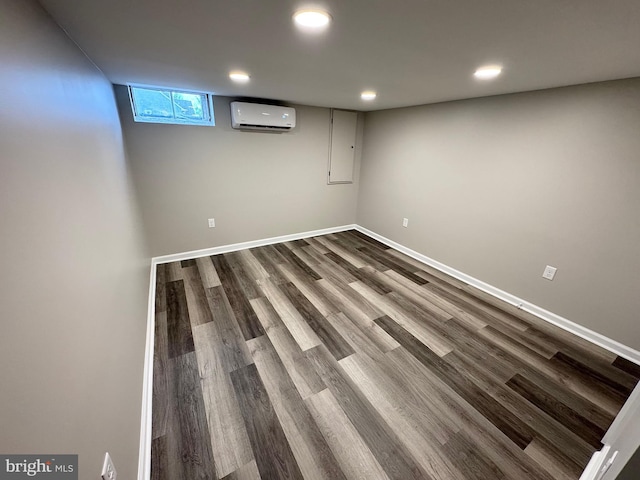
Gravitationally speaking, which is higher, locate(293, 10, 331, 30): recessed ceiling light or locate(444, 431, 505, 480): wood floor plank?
locate(293, 10, 331, 30): recessed ceiling light

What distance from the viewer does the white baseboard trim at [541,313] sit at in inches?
78.2

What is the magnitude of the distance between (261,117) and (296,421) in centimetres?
308

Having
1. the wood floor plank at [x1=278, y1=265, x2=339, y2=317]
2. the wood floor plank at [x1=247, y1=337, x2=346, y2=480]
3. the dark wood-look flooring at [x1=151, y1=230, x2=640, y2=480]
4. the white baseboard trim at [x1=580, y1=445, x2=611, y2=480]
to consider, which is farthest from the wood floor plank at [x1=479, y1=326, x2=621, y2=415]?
the wood floor plank at [x1=247, y1=337, x2=346, y2=480]

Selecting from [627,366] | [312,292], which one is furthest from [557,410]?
[312,292]

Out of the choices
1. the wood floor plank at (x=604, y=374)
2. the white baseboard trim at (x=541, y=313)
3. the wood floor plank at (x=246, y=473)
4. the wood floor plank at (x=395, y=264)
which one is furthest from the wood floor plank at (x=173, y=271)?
the wood floor plank at (x=604, y=374)

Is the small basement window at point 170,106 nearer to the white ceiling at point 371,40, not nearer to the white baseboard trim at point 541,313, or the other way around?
the white ceiling at point 371,40

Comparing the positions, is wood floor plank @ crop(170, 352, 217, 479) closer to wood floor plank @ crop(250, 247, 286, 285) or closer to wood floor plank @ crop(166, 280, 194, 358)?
wood floor plank @ crop(166, 280, 194, 358)

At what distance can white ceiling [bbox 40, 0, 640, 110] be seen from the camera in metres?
0.93

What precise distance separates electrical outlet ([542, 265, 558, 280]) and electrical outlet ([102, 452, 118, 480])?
10.7ft

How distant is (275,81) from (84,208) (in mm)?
1766

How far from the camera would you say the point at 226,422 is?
4.63 feet

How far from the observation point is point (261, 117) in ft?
9.92

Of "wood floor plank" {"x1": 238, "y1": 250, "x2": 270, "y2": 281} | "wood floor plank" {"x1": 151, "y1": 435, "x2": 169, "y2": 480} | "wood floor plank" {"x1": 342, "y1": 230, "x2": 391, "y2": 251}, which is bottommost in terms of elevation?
"wood floor plank" {"x1": 151, "y1": 435, "x2": 169, "y2": 480}

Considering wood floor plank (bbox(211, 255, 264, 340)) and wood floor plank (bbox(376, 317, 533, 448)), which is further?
wood floor plank (bbox(211, 255, 264, 340))
